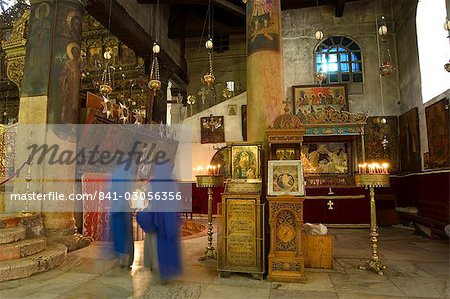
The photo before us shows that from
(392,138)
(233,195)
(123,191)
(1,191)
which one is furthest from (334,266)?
(392,138)

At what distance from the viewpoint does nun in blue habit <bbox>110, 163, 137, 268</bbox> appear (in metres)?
3.91

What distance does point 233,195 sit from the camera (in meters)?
3.92

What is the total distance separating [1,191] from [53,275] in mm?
3310

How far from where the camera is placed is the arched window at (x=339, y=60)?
10836 mm

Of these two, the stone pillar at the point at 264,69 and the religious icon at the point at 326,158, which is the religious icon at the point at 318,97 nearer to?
the religious icon at the point at 326,158

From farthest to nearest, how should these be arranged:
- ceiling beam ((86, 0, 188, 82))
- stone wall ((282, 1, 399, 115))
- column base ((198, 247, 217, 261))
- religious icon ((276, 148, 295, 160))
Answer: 1. stone wall ((282, 1, 399, 115))
2. ceiling beam ((86, 0, 188, 82))
3. column base ((198, 247, 217, 261))
4. religious icon ((276, 148, 295, 160))

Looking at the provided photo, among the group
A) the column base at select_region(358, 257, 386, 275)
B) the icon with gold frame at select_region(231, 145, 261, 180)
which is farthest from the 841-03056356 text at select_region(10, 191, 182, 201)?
the column base at select_region(358, 257, 386, 275)

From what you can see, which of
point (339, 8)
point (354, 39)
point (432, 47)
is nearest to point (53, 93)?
point (432, 47)

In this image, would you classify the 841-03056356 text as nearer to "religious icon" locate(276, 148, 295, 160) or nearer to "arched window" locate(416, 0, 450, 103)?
"religious icon" locate(276, 148, 295, 160)

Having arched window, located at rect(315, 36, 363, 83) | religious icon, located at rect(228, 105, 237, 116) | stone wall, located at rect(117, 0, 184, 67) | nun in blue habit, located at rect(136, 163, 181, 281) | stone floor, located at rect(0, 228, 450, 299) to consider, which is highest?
stone wall, located at rect(117, 0, 184, 67)

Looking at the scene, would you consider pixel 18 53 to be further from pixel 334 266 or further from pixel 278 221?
pixel 334 266

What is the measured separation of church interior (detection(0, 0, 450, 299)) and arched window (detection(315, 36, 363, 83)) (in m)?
0.04

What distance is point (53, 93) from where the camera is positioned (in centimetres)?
586

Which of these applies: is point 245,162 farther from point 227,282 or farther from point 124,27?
point 124,27
